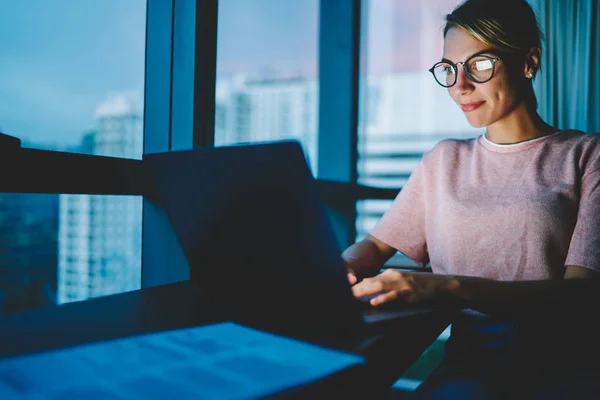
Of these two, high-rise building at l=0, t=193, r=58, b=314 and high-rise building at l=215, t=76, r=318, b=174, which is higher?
high-rise building at l=215, t=76, r=318, b=174

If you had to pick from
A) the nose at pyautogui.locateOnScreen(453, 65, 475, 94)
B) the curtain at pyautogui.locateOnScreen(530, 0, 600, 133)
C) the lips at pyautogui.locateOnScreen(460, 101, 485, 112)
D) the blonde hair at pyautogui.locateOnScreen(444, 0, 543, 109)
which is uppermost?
the curtain at pyautogui.locateOnScreen(530, 0, 600, 133)

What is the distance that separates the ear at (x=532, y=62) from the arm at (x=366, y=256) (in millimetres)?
591

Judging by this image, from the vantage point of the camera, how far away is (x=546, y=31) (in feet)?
8.82

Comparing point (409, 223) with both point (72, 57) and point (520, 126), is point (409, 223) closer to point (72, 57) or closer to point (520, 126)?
point (520, 126)

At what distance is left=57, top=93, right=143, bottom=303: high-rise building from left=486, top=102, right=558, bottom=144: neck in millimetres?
1019

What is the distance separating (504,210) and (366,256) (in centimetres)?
36

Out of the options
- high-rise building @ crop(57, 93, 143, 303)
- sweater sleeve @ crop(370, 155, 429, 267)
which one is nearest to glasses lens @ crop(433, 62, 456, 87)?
sweater sleeve @ crop(370, 155, 429, 267)

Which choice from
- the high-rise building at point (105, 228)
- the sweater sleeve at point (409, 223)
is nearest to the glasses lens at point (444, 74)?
the sweater sleeve at point (409, 223)

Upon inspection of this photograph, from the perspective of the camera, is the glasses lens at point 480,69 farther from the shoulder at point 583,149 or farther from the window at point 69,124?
the window at point 69,124

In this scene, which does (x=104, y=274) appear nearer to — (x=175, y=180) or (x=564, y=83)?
(x=175, y=180)

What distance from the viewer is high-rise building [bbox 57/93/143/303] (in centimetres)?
130

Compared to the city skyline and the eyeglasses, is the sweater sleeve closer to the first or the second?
the eyeglasses

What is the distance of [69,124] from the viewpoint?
1234mm

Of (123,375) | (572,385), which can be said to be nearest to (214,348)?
(123,375)
